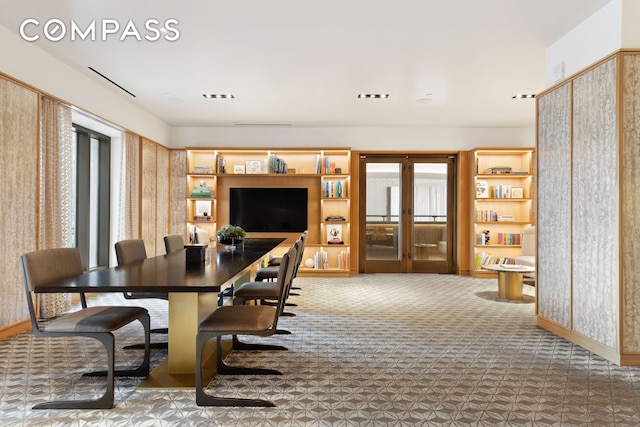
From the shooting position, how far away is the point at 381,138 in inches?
324

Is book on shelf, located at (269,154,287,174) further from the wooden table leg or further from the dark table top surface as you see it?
the dark table top surface

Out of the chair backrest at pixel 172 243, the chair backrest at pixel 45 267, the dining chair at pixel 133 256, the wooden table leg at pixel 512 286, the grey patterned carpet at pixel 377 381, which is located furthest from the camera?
the wooden table leg at pixel 512 286

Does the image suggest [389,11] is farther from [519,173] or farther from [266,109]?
[519,173]

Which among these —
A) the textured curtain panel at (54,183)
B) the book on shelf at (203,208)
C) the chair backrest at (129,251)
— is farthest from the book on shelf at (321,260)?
the chair backrest at (129,251)

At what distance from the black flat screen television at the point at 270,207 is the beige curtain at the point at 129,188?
2.00 meters

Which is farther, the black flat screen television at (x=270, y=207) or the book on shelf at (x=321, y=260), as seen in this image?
the black flat screen television at (x=270, y=207)

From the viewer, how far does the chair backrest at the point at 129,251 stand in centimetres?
343

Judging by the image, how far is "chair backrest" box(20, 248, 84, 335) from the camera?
2.44 m

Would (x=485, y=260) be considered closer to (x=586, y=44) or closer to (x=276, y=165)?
(x=276, y=165)

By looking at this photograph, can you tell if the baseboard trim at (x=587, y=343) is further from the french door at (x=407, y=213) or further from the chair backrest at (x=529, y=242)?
the french door at (x=407, y=213)

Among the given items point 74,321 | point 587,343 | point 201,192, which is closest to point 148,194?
point 201,192

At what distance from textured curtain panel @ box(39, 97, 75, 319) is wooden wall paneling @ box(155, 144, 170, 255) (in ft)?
8.29

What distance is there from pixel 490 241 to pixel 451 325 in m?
4.28

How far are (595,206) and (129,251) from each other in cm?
388
